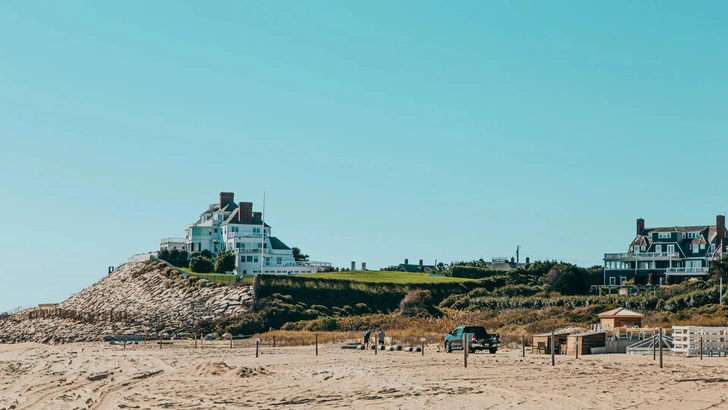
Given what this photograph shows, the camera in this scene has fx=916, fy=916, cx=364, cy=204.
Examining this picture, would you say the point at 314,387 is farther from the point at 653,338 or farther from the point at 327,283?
the point at 327,283

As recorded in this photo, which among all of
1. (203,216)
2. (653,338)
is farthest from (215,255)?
(653,338)

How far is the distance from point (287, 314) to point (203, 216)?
45.0 metres

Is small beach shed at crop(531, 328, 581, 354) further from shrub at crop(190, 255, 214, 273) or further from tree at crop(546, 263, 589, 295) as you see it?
shrub at crop(190, 255, 214, 273)

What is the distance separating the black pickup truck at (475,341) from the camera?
39125 millimetres

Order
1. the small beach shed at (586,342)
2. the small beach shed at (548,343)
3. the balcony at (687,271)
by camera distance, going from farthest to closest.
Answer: the balcony at (687,271)
the small beach shed at (548,343)
the small beach shed at (586,342)

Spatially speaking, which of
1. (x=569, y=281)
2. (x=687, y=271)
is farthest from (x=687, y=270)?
(x=569, y=281)

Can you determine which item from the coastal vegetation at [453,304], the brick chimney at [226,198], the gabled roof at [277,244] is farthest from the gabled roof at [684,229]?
the brick chimney at [226,198]

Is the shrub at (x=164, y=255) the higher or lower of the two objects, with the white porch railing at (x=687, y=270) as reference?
higher

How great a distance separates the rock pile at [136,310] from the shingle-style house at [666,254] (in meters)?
41.6

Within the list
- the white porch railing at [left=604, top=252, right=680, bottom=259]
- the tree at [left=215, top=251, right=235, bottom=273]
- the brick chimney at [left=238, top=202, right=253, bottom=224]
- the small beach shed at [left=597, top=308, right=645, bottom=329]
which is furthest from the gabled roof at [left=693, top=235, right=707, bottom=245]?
the small beach shed at [left=597, top=308, right=645, bottom=329]

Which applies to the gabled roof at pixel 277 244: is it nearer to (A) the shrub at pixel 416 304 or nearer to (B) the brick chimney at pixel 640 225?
(A) the shrub at pixel 416 304

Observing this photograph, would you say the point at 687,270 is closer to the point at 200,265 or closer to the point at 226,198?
the point at 200,265

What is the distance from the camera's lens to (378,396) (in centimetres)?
2214

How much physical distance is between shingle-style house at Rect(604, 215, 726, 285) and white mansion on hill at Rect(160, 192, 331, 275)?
32.0 metres
